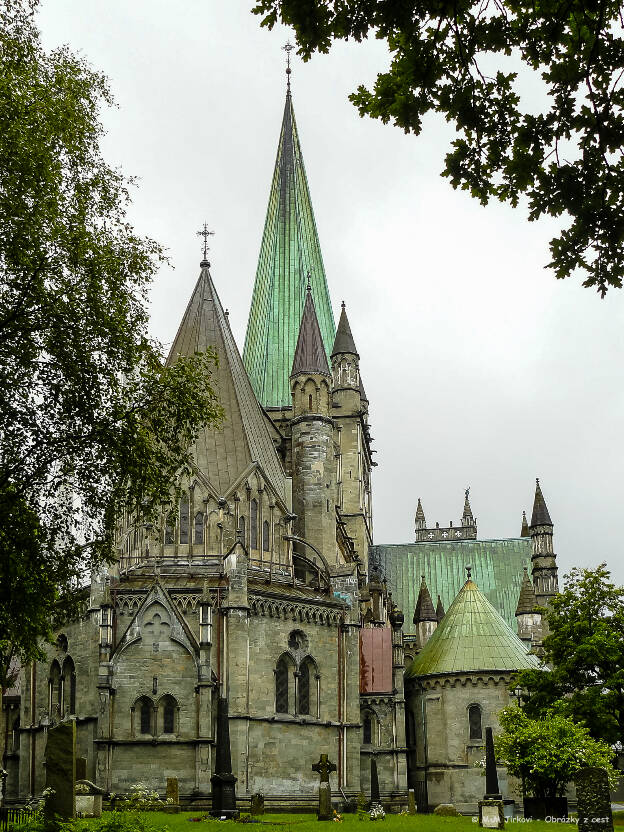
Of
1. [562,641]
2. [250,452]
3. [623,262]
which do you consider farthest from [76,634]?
[623,262]

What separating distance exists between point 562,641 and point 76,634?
1855 centimetres

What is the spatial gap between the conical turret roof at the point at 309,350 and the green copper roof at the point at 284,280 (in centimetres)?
759

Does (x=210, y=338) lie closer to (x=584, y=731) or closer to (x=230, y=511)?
(x=230, y=511)

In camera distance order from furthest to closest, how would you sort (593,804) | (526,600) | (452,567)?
(452,567), (526,600), (593,804)

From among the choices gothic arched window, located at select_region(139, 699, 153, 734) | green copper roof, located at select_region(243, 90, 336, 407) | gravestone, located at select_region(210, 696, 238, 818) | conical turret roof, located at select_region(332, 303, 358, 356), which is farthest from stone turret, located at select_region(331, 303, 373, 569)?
gravestone, located at select_region(210, 696, 238, 818)

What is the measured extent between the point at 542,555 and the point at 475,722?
79.3 feet

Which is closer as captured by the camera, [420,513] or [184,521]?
[184,521]

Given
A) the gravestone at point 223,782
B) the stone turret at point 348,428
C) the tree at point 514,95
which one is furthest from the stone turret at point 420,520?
the tree at point 514,95

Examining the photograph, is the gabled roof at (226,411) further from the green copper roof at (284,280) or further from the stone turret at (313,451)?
the green copper roof at (284,280)

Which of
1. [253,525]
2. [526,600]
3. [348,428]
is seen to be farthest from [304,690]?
[348,428]

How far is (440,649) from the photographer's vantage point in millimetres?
52250

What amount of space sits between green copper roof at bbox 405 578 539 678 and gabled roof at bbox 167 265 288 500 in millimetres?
11609

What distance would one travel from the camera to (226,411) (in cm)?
Result: 4666

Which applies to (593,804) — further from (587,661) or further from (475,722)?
(475,722)
